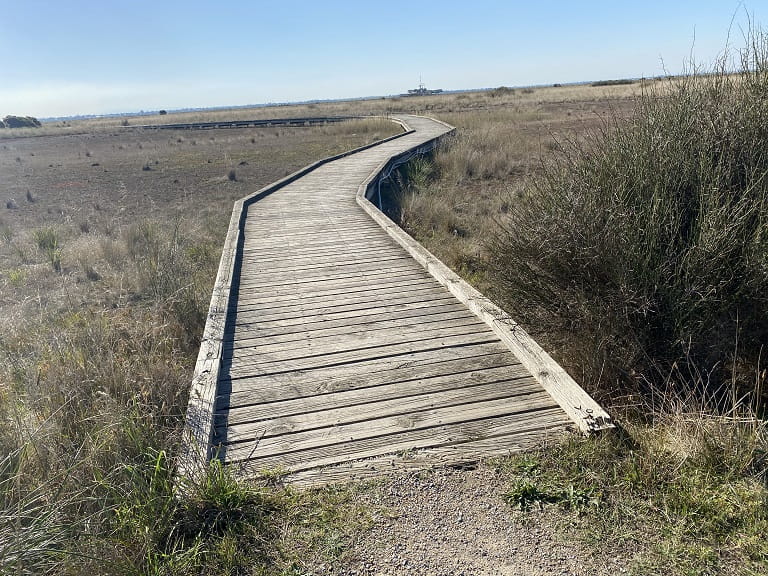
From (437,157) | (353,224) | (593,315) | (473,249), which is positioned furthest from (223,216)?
(593,315)

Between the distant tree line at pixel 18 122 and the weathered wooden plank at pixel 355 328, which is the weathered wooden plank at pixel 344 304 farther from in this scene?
the distant tree line at pixel 18 122

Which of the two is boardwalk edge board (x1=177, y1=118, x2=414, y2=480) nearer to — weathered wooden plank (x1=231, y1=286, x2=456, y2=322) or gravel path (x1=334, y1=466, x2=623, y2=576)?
weathered wooden plank (x1=231, y1=286, x2=456, y2=322)

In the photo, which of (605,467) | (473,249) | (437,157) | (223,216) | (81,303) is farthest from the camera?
(437,157)

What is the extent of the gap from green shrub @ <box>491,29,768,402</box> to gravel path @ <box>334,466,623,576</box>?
1488 millimetres

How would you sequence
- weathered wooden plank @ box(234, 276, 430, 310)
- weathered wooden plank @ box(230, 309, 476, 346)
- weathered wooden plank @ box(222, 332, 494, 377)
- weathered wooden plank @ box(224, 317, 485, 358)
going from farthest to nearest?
weathered wooden plank @ box(234, 276, 430, 310)
weathered wooden plank @ box(230, 309, 476, 346)
weathered wooden plank @ box(224, 317, 485, 358)
weathered wooden plank @ box(222, 332, 494, 377)

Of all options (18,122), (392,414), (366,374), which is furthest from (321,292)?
(18,122)

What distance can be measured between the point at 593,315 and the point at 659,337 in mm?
455

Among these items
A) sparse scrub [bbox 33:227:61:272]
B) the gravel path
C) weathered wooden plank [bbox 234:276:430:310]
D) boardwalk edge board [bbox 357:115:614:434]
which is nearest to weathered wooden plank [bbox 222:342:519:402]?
boardwalk edge board [bbox 357:115:614:434]

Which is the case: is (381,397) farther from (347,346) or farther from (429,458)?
(347,346)

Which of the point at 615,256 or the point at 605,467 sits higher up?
the point at 615,256

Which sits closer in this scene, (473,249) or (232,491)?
(232,491)

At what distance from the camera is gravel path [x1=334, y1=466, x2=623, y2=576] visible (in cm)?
210

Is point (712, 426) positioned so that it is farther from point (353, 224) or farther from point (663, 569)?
point (353, 224)

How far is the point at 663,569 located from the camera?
6.70 feet
